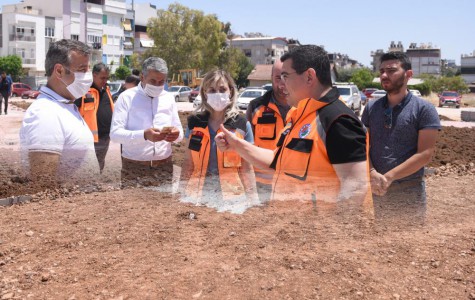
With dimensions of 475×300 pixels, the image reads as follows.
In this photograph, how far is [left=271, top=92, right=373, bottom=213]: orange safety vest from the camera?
1667 millimetres

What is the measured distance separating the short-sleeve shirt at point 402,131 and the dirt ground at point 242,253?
1.67 feet

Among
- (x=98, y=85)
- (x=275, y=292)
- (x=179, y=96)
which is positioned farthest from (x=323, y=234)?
(x=179, y=96)

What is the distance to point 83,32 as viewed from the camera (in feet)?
225

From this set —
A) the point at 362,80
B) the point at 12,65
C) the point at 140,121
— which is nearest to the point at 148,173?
the point at 140,121

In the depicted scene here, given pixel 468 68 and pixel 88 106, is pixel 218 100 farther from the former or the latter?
pixel 468 68

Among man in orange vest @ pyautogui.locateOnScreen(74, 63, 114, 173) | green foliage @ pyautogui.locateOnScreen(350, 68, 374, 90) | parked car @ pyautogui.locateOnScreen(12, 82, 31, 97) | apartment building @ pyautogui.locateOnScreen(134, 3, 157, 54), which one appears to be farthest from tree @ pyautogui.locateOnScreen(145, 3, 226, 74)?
apartment building @ pyautogui.locateOnScreen(134, 3, 157, 54)

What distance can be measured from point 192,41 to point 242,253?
Result: 44.9m

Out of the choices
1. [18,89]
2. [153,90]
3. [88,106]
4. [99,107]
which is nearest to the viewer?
[153,90]

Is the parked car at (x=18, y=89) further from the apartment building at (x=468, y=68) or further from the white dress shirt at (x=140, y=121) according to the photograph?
the apartment building at (x=468, y=68)

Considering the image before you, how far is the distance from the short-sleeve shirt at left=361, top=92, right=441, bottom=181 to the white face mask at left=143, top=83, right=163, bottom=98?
1.24 meters

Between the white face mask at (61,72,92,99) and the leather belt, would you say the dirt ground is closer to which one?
the leather belt

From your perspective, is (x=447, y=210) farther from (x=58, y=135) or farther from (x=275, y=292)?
(x=58, y=135)

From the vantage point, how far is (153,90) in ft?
10.2

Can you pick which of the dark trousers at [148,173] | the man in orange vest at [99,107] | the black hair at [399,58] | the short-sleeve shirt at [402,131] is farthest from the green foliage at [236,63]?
the dark trousers at [148,173]
